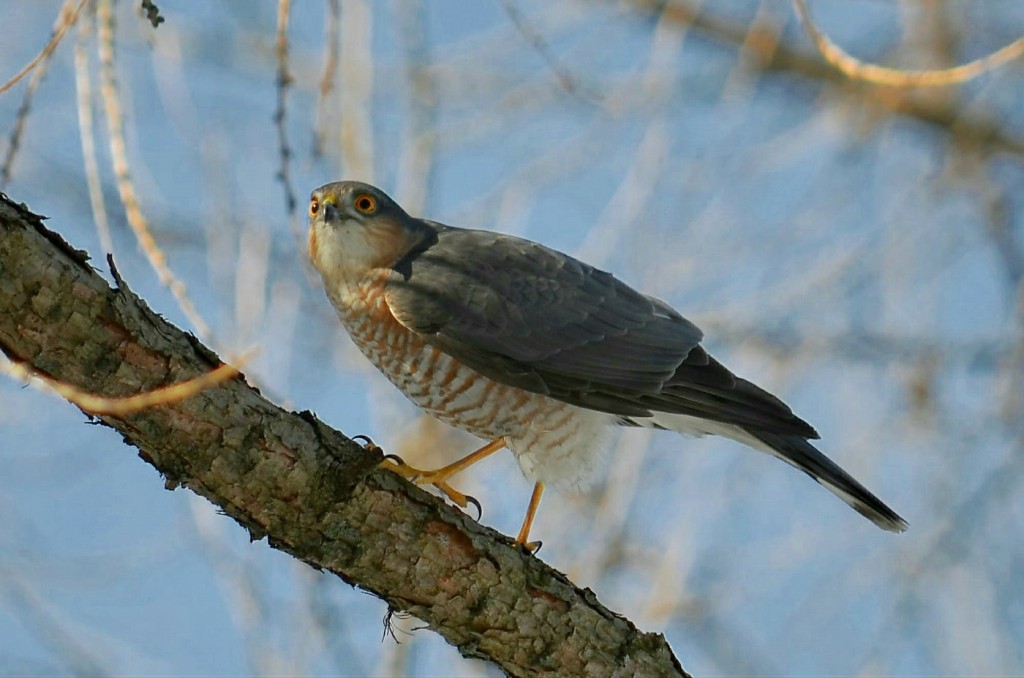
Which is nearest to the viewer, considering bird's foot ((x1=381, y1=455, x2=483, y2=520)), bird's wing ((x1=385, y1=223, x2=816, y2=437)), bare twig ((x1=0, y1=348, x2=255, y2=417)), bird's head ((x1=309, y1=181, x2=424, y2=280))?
bare twig ((x1=0, y1=348, x2=255, y2=417))

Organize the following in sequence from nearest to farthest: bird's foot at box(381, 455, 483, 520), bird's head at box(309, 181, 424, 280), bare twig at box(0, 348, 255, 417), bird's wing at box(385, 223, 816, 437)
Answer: bare twig at box(0, 348, 255, 417)
bird's foot at box(381, 455, 483, 520)
bird's wing at box(385, 223, 816, 437)
bird's head at box(309, 181, 424, 280)

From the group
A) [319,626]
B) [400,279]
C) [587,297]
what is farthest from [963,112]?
[319,626]

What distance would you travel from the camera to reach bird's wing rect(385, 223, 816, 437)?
4621 mm

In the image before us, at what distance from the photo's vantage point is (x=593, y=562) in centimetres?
549

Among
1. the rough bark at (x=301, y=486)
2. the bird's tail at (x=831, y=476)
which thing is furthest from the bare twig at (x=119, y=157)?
the bird's tail at (x=831, y=476)

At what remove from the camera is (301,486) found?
3.52 meters

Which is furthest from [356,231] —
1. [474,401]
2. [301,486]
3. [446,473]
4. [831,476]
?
[831,476]

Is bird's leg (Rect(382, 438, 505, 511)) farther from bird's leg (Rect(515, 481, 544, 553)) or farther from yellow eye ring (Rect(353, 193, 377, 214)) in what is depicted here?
yellow eye ring (Rect(353, 193, 377, 214))

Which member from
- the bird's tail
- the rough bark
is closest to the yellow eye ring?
the rough bark

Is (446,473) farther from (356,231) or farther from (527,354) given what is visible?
(356,231)

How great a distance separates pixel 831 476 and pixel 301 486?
7.18ft

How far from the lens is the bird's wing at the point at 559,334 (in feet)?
15.2

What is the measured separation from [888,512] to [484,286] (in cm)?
180

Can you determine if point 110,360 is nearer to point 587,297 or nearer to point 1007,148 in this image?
point 587,297
